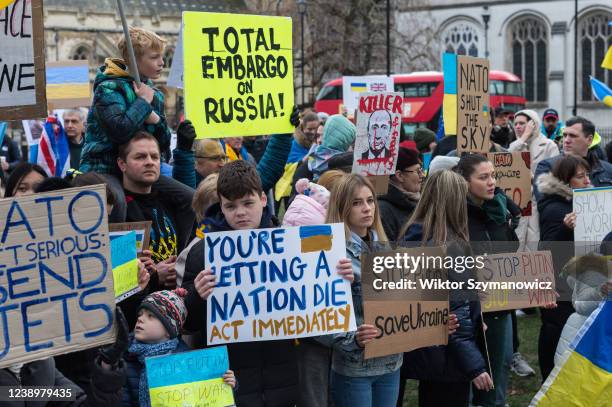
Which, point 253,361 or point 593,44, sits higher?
point 593,44

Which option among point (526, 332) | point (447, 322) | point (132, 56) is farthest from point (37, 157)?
point (447, 322)

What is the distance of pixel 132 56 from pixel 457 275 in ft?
6.35

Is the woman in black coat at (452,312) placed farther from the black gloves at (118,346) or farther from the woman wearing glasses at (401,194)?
the black gloves at (118,346)

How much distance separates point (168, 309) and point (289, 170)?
20.0 ft

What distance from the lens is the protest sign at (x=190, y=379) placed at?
3.94m

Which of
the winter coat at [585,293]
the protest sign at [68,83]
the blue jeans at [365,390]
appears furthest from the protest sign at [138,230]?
the protest sign at [68,83]

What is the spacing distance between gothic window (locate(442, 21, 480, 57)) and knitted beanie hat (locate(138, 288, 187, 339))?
46.1m

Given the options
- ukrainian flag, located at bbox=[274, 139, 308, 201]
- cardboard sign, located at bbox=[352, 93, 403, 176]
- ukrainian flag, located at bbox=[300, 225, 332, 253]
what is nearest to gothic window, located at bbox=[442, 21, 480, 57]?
ukrainian flag, located at bbox=[274, 139, 308, 201]

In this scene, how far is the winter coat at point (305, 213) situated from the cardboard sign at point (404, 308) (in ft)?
1.25

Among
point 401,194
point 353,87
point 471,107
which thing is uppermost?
point 353,87

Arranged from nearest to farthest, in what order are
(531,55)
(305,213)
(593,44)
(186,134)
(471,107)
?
(305,213) < (186,134) < (471,107) < (593,44) < (531,55)

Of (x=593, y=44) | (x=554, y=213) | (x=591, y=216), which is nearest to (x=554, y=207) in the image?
(x=554, y=213)

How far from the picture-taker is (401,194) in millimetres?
6289

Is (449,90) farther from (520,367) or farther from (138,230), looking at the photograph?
(138,230)
